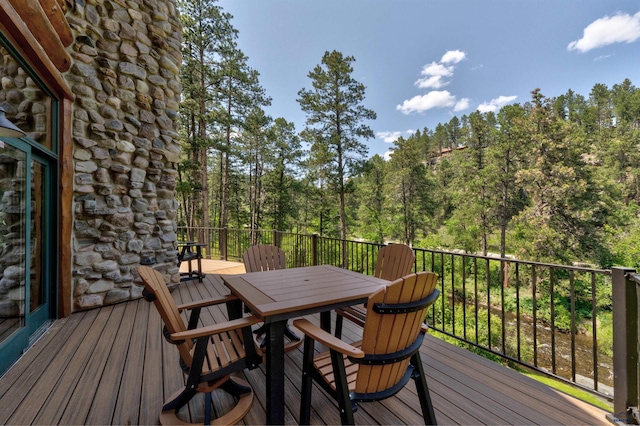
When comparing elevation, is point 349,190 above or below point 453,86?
below

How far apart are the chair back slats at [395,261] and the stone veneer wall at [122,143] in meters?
3.41

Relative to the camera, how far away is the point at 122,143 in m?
3.65

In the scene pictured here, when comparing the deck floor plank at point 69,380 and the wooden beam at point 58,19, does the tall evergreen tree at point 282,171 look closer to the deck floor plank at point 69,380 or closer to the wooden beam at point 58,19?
the wooden beam at point 58,19

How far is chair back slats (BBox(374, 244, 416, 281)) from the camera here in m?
2.39

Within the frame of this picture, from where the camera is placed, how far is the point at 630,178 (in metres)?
16.7

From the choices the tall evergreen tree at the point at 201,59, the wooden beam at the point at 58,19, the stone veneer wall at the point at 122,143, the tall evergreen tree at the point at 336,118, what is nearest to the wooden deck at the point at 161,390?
the stone veneer wall at the point at 122,143

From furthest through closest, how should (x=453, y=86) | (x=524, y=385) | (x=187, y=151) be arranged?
1. (x=453, y=86)
2. (x=187, y=151)
3. (x=524, y=385)

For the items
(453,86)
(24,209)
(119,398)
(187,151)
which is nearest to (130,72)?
(24,209)

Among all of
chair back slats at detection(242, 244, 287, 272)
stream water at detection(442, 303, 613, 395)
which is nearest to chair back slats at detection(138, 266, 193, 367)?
chair back slats at detection(242, 244, 287, 272)

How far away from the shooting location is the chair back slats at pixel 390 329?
1155 mm

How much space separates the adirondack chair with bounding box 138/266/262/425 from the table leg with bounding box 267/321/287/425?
102 mm

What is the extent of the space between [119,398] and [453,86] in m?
27.6

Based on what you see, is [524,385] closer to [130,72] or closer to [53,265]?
[53,265]

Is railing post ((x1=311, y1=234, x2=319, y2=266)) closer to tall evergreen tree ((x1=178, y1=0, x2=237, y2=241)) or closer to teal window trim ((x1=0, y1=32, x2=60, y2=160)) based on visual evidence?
teal window trim ((x1=0, y1=32, x2=60, y2=160))
